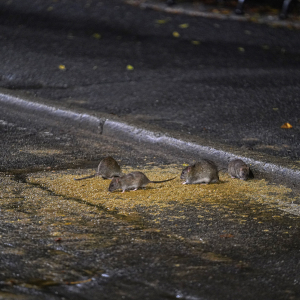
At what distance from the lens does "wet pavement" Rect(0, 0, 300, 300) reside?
3154 millimetres

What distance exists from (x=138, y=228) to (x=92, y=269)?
68 cm

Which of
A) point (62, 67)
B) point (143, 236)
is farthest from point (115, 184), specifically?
point (62, 67)

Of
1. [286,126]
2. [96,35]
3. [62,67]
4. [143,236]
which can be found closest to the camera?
[143,236]

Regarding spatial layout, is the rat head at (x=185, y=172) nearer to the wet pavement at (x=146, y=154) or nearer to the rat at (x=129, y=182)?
the wet pavement at (x=146, y=154)

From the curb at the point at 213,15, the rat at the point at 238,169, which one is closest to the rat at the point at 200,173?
the rat at the point at 238,169

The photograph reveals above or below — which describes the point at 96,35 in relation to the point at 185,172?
below

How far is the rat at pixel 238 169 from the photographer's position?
15.5 ft

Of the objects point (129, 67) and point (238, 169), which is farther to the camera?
point (129, 67)

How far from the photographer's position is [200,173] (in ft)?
15.2

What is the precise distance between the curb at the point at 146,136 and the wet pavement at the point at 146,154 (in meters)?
0.01

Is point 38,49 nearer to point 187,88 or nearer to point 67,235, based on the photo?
point 187,88

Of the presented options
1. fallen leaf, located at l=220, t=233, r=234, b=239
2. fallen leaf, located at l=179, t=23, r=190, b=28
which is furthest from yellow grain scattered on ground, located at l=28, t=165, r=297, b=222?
fallen leaf, located at l=179, t=23, r=190, b=28

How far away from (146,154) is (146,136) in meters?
→ 0.33

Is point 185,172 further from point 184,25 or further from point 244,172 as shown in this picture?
point 184,25
